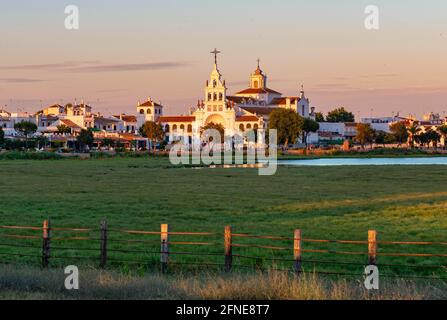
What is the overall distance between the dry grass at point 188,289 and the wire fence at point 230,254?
9.37ft

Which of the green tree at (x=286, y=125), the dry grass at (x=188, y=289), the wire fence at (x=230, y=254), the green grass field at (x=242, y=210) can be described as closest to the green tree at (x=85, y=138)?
the green tree at (x=286, y=125)

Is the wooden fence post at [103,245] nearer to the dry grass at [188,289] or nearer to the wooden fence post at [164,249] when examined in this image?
the wooden fence post at [164,249]

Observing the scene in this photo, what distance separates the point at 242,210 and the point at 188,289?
800 inches

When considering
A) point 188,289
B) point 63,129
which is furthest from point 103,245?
point 63,129

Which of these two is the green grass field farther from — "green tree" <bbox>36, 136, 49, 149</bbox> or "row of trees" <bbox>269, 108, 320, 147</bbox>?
"green tree" <bbox>36, 136, 49, 149</bbox>

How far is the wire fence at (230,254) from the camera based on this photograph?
18766 millimetres

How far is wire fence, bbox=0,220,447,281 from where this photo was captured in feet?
61.6

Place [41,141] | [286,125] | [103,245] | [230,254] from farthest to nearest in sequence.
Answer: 1. [41,141]
2. [286,125]
3. [103,245]
4. [230,254]

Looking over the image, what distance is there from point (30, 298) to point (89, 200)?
26.6m

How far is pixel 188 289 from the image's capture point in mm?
14344

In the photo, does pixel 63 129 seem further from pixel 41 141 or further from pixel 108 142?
pixel 41 141
